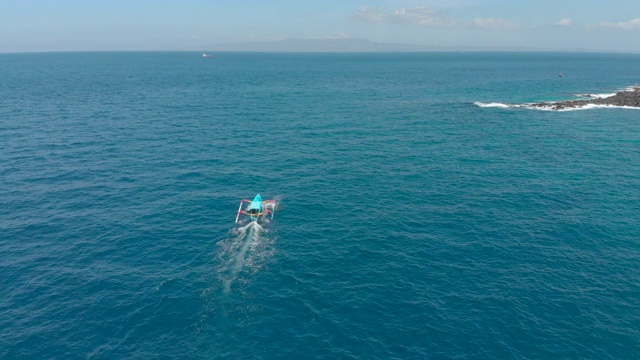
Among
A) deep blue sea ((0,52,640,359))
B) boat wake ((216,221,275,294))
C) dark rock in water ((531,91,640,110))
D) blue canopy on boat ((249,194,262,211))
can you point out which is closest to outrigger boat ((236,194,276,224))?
blue canopy on boat ((249,194,262,211))

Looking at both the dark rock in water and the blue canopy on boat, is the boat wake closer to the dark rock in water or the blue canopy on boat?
the blue canopy on boat

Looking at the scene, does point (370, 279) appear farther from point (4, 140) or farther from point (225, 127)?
point (4, 140)

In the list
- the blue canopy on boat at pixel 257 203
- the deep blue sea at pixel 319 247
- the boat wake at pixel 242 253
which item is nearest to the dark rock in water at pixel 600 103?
the deep blue sea at pixel 319 247

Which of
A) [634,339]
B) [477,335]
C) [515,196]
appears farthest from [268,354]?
[515,196]

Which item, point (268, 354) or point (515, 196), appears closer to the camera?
point (268, 354)

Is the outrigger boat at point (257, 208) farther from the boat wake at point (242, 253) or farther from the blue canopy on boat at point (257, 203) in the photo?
the boat wake at point (242, 253)

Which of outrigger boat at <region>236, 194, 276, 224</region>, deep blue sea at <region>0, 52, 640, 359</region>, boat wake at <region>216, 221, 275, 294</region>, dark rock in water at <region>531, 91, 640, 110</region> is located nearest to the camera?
deep blue sea at <region>0, 52, 640, 359</region>
